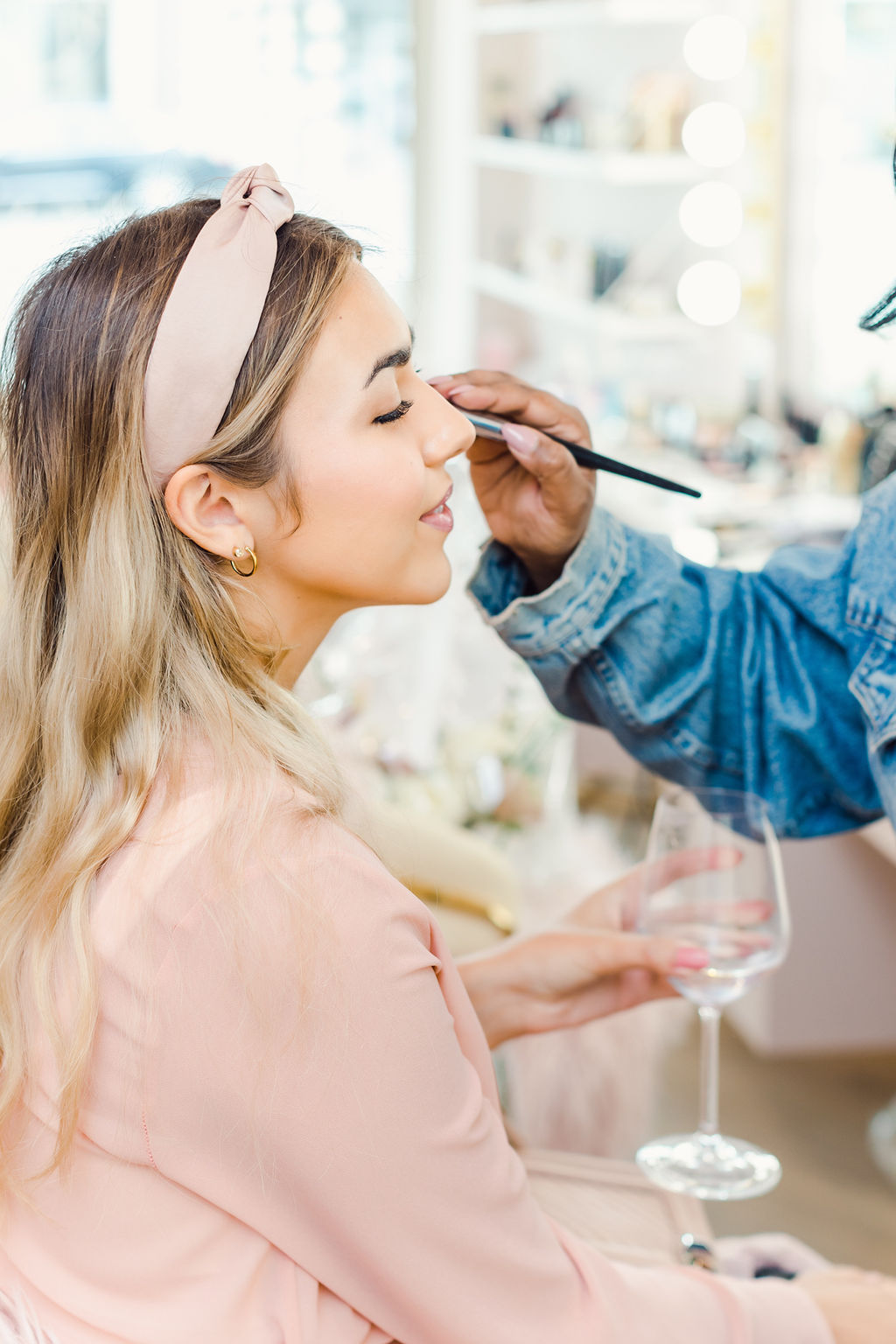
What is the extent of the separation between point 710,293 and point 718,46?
0.57 metres

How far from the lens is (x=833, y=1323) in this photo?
0.88 m

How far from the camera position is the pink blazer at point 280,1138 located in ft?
2.48

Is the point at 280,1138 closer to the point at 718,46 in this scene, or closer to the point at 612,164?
the point at 612,164

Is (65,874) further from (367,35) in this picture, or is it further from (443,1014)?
(367,35)

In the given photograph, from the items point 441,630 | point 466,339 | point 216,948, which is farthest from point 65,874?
point 466,339

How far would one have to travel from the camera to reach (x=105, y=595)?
841 millimetres

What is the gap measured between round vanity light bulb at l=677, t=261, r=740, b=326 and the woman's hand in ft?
9.54

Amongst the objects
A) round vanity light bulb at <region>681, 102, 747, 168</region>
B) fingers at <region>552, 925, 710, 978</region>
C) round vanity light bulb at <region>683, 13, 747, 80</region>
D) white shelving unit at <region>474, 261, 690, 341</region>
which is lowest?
fingers at <region>552, 925, 710, 978</region>

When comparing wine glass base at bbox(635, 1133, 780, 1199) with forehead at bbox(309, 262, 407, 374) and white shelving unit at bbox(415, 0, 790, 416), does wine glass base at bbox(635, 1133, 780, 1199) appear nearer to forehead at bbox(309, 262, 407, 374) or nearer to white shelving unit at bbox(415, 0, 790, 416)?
forehead at bbox(309, 262, 407, 374)

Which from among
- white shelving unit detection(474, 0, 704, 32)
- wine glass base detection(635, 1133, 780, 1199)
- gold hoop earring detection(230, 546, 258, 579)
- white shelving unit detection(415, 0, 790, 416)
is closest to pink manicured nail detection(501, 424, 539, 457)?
gold hoop earring detection(230, 546, 258, 579)

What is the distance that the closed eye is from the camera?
89 centimetres

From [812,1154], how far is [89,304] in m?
1.77

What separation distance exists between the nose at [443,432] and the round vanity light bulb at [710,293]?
2.74m

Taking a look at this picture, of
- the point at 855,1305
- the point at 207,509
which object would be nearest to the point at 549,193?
the point at 207,509
